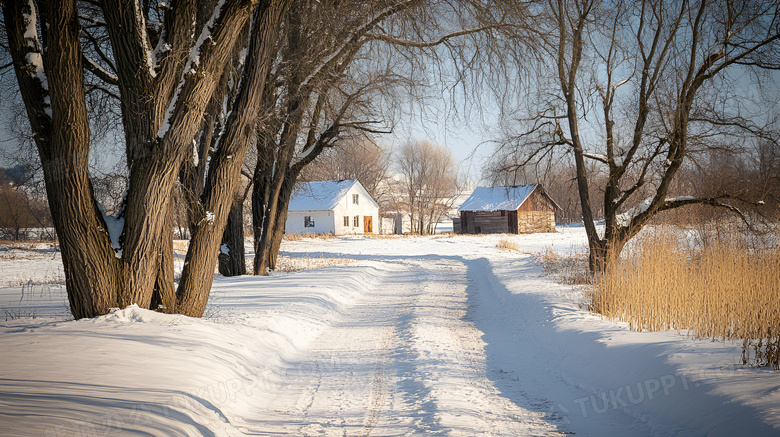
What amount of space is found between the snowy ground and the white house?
131 ft

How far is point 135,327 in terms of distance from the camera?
5.06m

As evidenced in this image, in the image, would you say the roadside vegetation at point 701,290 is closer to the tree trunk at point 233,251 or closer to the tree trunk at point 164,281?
the tree trunk at point 164,281

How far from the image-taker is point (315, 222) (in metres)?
48.3

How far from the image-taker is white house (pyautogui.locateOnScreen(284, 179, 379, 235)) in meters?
47.4

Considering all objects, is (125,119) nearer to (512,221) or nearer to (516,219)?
(516,219)

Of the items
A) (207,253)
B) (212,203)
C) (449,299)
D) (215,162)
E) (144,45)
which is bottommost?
(449,299)

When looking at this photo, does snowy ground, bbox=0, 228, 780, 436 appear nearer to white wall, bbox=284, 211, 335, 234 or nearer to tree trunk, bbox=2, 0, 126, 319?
tree trunk, bbox=2, 0, 126, 319

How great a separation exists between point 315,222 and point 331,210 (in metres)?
2.61

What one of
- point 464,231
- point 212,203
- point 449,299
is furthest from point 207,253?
point 464,231

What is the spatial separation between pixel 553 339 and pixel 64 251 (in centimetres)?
634

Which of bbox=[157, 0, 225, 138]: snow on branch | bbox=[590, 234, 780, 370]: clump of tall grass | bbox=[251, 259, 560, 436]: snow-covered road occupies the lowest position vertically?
bbox=[251, 259, 560, 436]: snow-covered road

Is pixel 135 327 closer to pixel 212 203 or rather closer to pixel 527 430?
pixel 212 203

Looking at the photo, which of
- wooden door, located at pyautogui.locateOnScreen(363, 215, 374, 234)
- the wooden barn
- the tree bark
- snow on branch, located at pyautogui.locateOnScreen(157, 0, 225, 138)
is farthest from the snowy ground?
wooden door, located at pyautogui.locateOnScreen(363, 215, 374, 234)

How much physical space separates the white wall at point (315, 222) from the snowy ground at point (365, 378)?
39831mm
